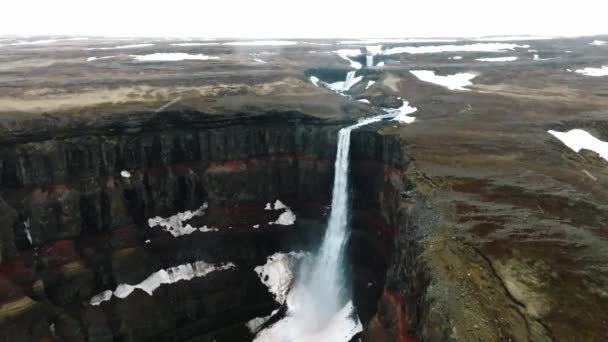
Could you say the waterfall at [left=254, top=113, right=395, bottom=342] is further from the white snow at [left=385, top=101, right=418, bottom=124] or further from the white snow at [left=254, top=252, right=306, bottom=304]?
the white snow at [left=385, top=101, right=418, bottom=124]

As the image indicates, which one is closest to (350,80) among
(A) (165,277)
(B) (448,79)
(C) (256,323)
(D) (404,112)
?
(B) (448,79)

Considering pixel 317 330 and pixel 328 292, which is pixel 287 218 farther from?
pixel 317 330

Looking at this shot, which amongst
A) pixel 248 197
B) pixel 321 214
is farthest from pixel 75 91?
pixel 321 214

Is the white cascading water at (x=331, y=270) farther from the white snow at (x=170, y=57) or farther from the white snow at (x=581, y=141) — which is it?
the white snow at (x=170, y=57)

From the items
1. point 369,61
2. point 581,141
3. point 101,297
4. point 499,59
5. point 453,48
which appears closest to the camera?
point 101,297

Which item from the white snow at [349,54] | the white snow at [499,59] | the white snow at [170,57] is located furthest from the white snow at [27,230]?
the white snow at [499,59]

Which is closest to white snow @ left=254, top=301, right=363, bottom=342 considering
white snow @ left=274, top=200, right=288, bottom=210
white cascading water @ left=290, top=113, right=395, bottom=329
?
white cascading water @ left=290, top=113, right=395, bottom=329
